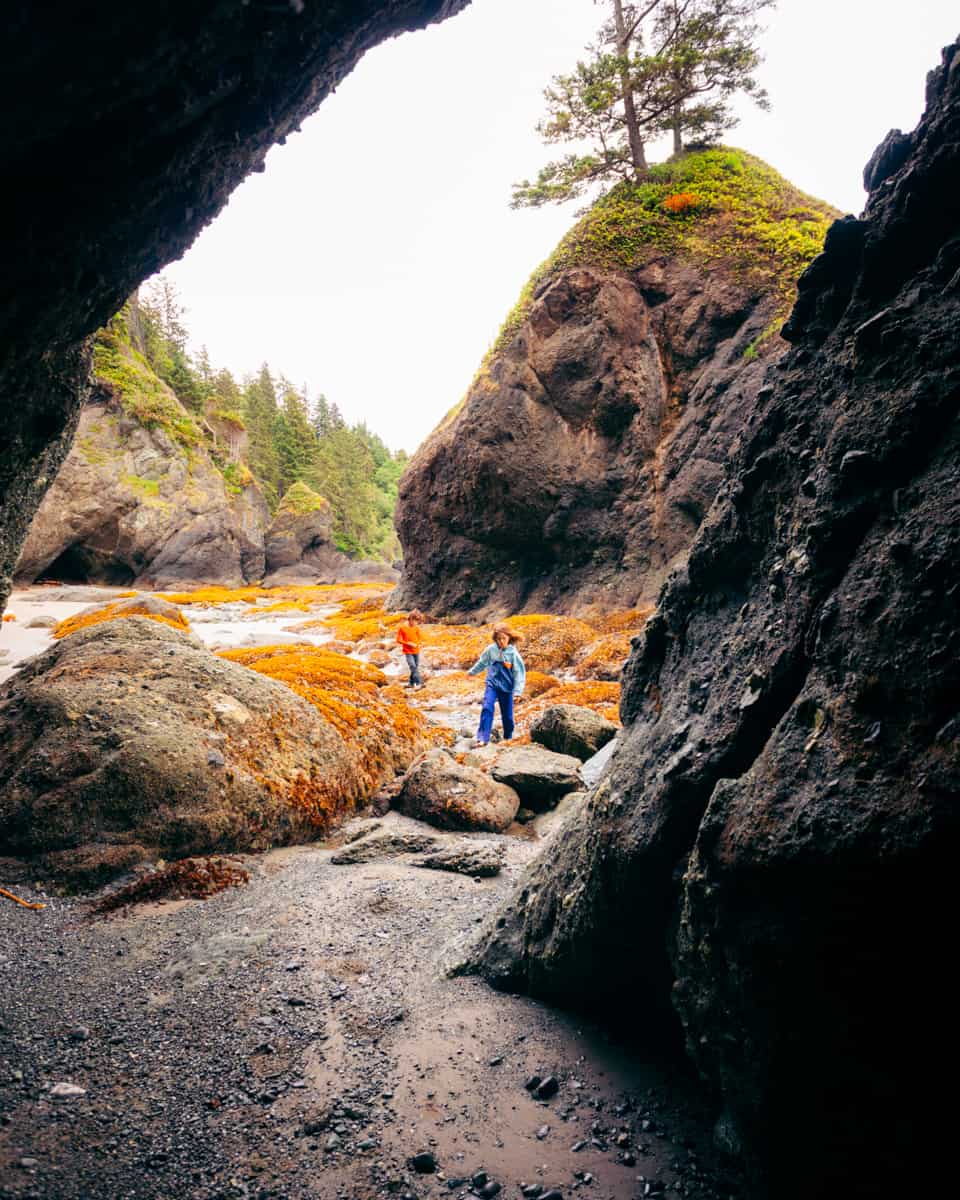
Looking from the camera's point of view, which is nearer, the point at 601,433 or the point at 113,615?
the point at 113,615

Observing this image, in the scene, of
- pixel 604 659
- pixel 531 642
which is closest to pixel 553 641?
pixel 531 642

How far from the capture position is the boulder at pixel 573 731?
8734 millimetres

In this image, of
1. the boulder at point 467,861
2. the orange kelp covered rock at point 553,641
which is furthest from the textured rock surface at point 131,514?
the boulder at point 467,861

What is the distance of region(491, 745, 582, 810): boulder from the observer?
23.5 feet

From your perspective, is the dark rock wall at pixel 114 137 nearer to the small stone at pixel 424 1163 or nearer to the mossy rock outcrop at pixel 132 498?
the small stone at pixel 424 1163

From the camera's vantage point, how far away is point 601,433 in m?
20.8

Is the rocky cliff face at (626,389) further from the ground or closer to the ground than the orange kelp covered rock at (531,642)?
further from the ground

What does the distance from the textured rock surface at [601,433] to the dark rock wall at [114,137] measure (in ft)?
55.2

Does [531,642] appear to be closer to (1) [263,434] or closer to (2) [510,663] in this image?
(2) [510,663]

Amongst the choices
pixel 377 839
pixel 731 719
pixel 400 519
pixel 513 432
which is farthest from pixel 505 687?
pixel 400 519

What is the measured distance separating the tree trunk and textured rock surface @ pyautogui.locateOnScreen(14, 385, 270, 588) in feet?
107

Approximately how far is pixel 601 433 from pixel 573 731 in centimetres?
1482

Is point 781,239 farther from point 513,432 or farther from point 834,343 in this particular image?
point 834,343

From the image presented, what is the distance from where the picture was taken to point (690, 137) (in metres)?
21.3
